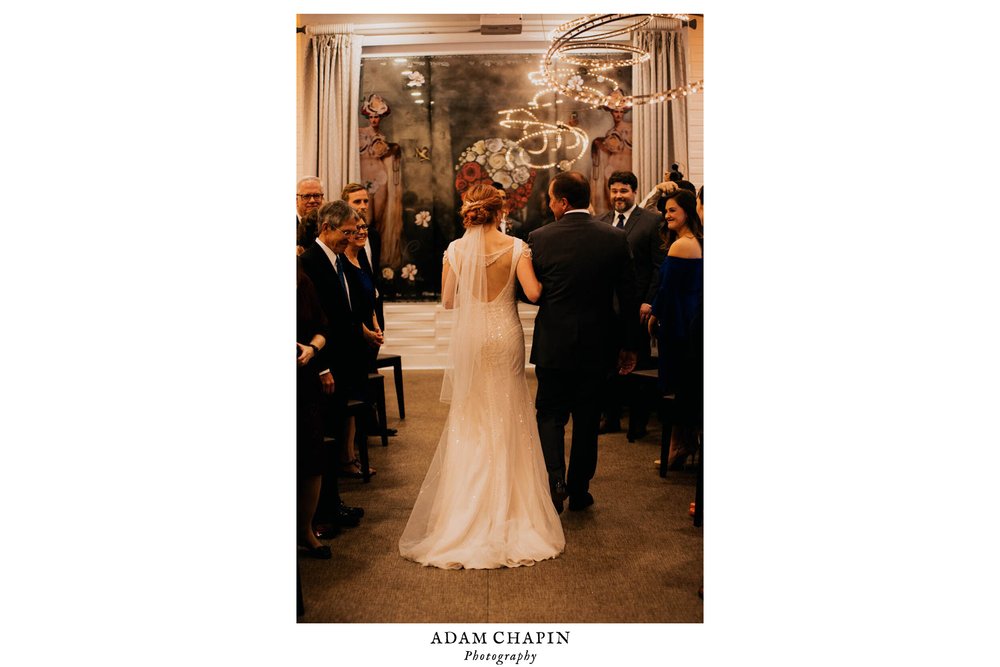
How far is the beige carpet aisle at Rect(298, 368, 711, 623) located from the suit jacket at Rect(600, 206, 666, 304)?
1.01m

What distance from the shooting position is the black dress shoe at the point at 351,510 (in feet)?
12.2

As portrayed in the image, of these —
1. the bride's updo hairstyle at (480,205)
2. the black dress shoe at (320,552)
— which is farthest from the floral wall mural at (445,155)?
the black dress shoe at (320,552)

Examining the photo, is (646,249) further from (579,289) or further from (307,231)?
(307,231)

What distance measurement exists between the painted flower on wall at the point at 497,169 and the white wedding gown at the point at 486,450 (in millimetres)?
2248

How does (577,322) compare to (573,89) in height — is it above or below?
below

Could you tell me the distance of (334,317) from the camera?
357cm

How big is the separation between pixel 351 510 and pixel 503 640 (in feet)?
4.60

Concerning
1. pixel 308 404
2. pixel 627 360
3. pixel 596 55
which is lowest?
pixel 308 404

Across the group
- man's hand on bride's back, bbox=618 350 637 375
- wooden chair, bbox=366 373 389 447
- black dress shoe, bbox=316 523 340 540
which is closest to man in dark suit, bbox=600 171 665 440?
man's hand on bride's back, bbox=618 350 637 375

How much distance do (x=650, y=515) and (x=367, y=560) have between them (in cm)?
123

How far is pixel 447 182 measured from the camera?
6.10 m

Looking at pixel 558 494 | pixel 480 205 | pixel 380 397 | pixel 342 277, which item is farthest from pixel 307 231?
pixel 558 494

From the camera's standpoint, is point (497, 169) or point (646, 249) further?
point (497, 169)
